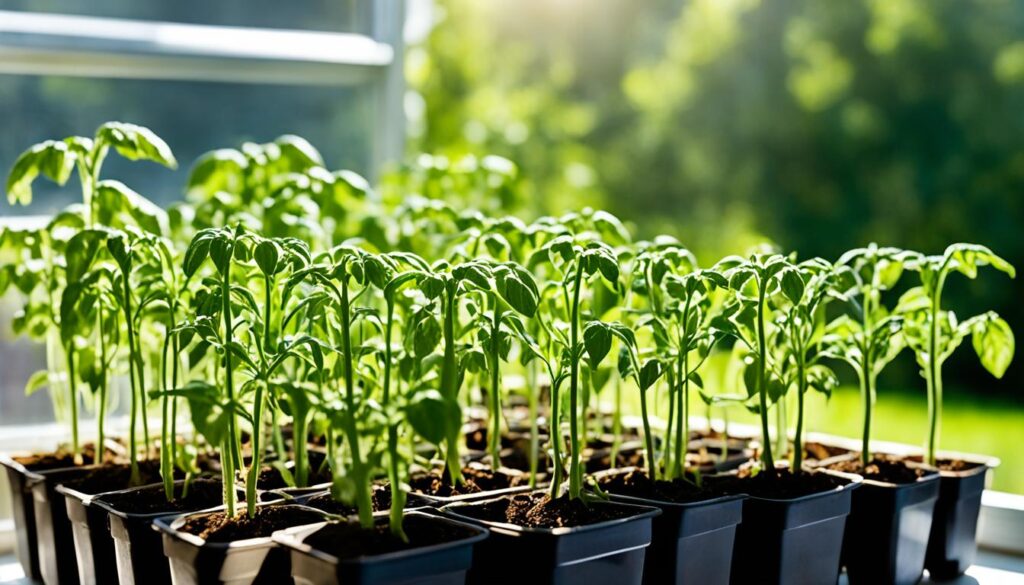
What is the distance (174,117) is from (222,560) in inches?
51.0

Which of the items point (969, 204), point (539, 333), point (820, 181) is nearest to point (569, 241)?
point (539, 333)

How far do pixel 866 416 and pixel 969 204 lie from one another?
361cm

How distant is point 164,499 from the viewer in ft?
4.87

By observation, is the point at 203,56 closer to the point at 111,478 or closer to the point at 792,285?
the point at 111,478

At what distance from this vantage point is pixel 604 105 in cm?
627

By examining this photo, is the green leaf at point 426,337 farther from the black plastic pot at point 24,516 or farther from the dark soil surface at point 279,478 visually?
the black plastic pot at point 24,516

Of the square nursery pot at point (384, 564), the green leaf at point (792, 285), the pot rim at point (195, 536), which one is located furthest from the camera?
the green leaf at point (792, 285)

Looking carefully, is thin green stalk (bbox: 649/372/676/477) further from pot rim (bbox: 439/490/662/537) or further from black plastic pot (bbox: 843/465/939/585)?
black plastic pot (bbox: 843/465/939/585)

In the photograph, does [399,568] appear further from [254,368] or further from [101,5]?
[101,5]

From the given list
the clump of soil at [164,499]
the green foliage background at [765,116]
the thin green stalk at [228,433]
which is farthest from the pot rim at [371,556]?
the green foliage background at [765,116]

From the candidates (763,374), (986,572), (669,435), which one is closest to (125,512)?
(669,435)


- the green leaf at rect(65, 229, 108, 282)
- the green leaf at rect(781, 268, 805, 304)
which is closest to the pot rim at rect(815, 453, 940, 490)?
the green leaf at rect(781, 268, 805, 304)

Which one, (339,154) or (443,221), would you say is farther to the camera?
(339,154)

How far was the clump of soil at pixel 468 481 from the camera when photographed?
1.54 metres
